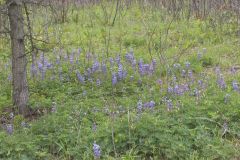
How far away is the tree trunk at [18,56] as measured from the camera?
4375 mm

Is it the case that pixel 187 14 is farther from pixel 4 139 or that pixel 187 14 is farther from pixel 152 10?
pixel 4 139

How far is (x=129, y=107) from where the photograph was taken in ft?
14.4

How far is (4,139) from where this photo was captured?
3.56 m

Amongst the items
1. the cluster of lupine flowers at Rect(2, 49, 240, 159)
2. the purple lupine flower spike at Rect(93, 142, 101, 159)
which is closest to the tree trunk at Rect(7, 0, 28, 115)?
the cluster of lupine flowers at Rect(2, 49, 240, 159)

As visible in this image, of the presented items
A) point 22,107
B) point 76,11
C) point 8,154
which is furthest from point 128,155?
Answer: point 76,11

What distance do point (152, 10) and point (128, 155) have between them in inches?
254

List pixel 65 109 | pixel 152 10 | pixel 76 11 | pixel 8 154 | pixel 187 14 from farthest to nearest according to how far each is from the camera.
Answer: pixel 76 11, pixel 152 10, pixel 187 14, pixel 65 109, pixel 8 154

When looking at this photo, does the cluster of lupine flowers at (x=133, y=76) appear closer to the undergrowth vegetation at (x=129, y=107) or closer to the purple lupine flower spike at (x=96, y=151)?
the undergrowth vegetation at (x=129, y=107)

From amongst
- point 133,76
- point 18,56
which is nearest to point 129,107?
point 133,76

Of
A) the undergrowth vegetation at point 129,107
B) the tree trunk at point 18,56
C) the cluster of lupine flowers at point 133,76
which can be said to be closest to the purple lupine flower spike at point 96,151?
the undergrowth vegetation at point 129,107

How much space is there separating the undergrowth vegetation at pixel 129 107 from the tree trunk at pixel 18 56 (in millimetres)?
167

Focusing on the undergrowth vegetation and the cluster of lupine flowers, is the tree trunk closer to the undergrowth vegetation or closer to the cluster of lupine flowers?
the undergrowth vegetation

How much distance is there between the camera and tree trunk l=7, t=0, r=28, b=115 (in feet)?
14.4

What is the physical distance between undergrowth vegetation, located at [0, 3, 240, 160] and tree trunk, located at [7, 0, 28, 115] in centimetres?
17
